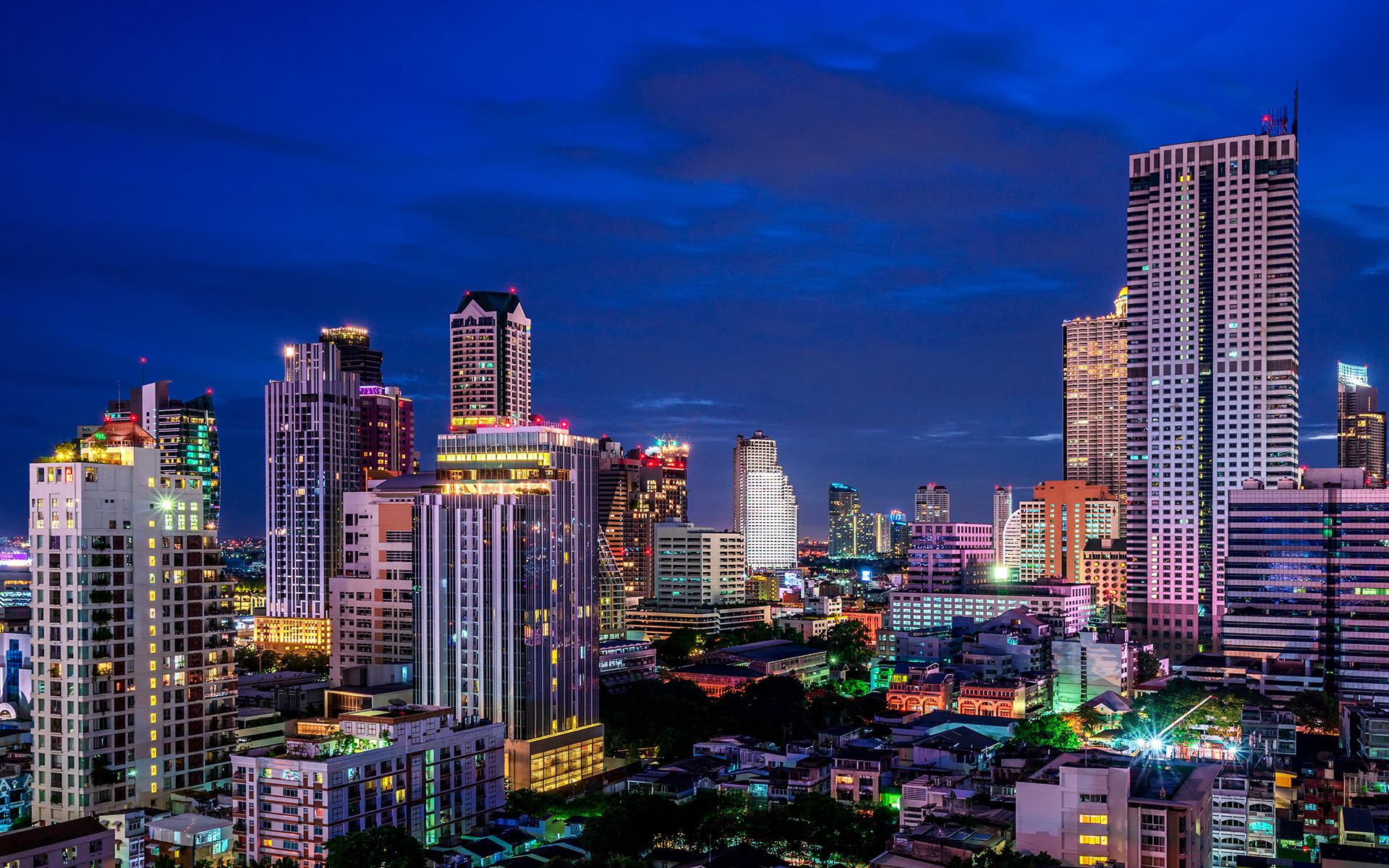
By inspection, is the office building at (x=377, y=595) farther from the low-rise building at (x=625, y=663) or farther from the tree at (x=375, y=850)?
the tree at (x=375, y=850)

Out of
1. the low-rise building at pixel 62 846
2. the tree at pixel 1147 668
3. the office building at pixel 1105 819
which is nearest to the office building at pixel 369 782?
the low-rise building at pixel 62 846

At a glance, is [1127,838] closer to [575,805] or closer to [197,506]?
[575,805]

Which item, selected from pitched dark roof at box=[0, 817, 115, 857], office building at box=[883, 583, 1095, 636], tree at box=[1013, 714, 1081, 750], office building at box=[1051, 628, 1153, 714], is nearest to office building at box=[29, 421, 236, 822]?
pitched dark roof at box=[0, 817, 115, 857]

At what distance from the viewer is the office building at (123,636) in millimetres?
72312

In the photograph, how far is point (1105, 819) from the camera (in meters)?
63.8

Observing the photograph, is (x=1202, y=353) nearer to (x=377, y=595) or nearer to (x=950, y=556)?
(x=950, y=556)

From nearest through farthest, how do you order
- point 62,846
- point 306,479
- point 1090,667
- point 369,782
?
point 62,846
point 369,782
point 1090,667
point 306,479

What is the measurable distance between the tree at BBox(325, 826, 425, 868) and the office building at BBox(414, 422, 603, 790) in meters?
22.4

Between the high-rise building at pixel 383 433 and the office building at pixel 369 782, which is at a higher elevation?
the high-rise building at pixel 383 433

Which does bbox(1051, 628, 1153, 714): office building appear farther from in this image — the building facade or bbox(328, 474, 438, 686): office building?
the building facade

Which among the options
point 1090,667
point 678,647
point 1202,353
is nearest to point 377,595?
point 678,647

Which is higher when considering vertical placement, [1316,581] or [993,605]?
[1316,581]

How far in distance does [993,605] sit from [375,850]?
127100 millimetres

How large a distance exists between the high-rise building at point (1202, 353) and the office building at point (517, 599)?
8804cm
